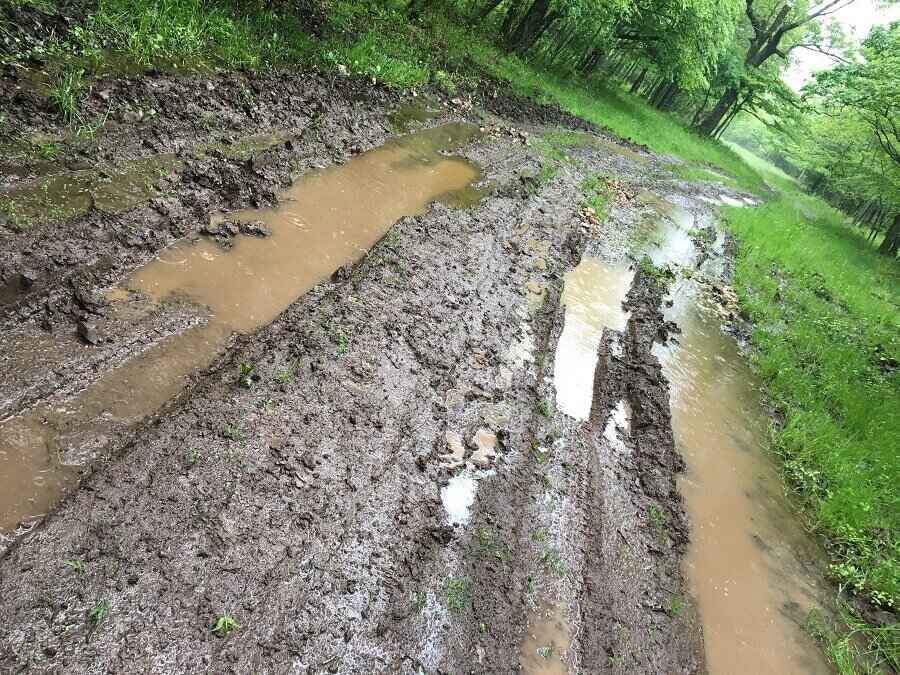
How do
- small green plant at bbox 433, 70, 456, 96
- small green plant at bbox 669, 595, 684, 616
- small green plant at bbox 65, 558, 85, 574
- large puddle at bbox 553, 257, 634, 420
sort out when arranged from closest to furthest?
small green plant at bbox 65, 558, 85, 574 → small green plant at bbox 669, 595, 684, 616 → large puddle at bbox 553, 257, 634, 420 → small green plant at bbox 433, 70, 456, 96

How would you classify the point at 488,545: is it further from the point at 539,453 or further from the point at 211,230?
the point at 211,230

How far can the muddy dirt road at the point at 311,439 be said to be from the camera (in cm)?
253

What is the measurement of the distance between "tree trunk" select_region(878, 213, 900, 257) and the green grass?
1354 centimetres

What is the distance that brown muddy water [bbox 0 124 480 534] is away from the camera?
277cm

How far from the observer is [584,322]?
6539 mm

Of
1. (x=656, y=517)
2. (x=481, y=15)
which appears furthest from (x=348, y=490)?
(x=481, y=15)

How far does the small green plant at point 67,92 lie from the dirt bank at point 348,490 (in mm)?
463

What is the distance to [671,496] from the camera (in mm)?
4648

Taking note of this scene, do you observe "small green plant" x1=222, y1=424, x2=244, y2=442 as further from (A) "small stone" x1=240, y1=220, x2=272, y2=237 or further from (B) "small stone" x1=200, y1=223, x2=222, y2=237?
(A) "small stone" x1=240, y1=220, x2=272, y2=237

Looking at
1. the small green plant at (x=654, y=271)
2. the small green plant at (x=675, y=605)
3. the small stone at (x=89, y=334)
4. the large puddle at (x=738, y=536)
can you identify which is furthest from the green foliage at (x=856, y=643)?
the small stone at (x=89, y=334)

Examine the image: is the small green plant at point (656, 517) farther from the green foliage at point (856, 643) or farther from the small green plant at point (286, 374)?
the small green plant at point (286, 374)

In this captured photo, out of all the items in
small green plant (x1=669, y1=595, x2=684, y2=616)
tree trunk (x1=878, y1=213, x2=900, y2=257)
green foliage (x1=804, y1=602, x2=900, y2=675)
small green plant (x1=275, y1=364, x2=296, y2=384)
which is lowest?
small green plant (x1=275, y1=364, x2=296, y2=384)

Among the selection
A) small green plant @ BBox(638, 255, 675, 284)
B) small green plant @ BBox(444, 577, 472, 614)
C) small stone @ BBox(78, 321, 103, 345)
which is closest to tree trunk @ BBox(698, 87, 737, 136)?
small green plant @ BBox(638, 255, 675, 284)

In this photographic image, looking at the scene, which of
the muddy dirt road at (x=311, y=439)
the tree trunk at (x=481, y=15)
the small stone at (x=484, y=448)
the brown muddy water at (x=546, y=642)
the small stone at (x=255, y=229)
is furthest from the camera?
the tree trunk at (x=481, y=15)
